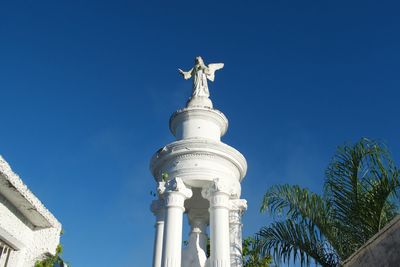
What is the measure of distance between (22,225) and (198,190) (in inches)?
288

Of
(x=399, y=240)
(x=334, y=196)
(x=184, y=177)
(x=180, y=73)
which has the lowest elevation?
(x=399, y=240)

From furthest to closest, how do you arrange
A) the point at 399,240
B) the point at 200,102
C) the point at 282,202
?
the point at 200,102, the point at 282,202, the point at 399,240

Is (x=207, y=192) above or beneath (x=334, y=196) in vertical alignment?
above

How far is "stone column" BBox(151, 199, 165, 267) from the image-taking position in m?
13.8

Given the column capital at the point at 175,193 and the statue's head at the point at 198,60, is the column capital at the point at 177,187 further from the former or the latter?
the statue's head at the point at 198,60

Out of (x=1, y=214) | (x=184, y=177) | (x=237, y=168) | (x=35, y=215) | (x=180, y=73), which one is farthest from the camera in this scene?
(x=180, y=73)

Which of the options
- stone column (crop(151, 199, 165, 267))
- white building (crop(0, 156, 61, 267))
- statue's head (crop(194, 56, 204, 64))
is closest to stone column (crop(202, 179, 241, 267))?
stone column (crop(151, 199, 165, 267))

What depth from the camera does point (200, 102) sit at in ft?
53.2

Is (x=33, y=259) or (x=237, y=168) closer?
(x=33, y=259)

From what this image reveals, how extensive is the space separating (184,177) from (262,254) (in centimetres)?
392

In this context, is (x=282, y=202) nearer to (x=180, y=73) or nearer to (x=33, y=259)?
(x=33, y=259)

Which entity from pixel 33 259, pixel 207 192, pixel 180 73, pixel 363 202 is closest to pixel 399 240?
pixel 363 202

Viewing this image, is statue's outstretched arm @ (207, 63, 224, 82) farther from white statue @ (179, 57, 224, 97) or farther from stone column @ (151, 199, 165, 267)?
stone column @ (151, 199, 165, 267)

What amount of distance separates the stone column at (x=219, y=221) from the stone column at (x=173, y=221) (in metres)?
0.86
